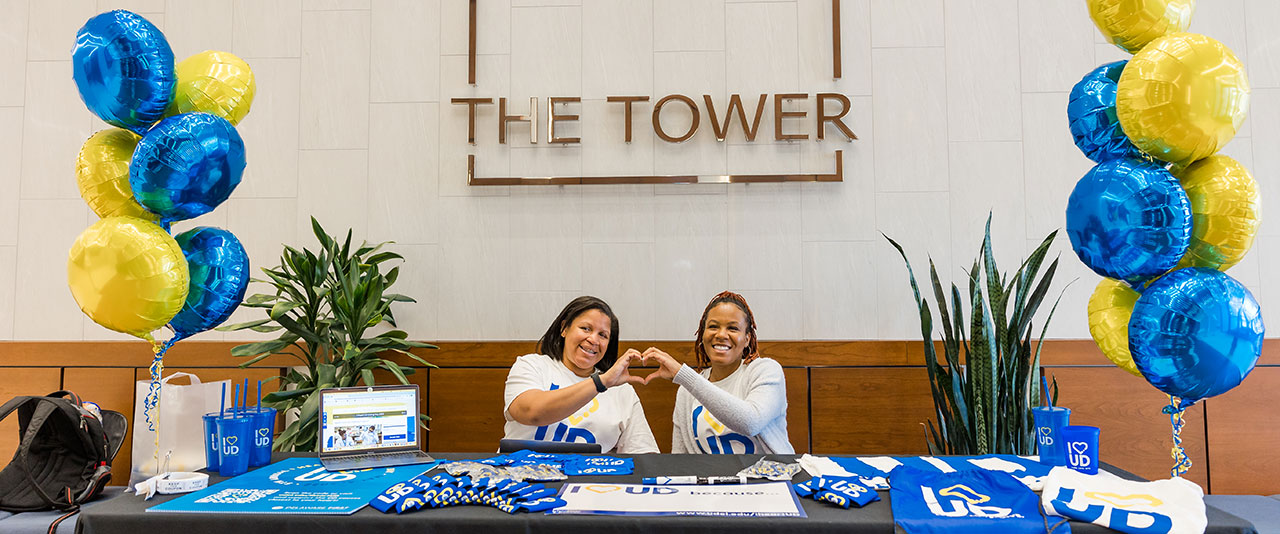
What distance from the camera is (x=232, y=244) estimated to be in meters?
2.28

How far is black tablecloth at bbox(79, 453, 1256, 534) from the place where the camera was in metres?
1.42

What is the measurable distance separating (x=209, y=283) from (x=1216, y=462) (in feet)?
13.3

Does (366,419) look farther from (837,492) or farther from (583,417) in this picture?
(837,492)

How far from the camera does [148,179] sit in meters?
2.01

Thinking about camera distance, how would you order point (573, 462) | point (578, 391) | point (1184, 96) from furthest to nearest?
1. point (578, 391)
2. point (573, 462)
3. point (1184, 96)

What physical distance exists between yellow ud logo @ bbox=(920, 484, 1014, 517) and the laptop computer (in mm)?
1250

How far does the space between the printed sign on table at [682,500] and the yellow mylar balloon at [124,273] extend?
→ 48.8 inches

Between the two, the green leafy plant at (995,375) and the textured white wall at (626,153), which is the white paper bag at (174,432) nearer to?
the textured white wall at (626,153)

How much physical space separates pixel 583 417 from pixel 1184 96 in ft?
6.52

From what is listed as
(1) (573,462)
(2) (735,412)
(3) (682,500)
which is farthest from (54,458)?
(2) (735,412)

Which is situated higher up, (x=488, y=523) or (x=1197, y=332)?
(x=1197, y=332)

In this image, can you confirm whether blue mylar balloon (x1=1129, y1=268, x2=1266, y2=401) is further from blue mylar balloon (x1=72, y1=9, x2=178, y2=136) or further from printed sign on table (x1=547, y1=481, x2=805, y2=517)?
blue mylar balloon (x1=72, y1=9, x2=178, y2=136)

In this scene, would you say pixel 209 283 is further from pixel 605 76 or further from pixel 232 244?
pixel 605 76

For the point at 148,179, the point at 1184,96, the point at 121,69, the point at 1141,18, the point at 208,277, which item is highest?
the point at 1141,18
